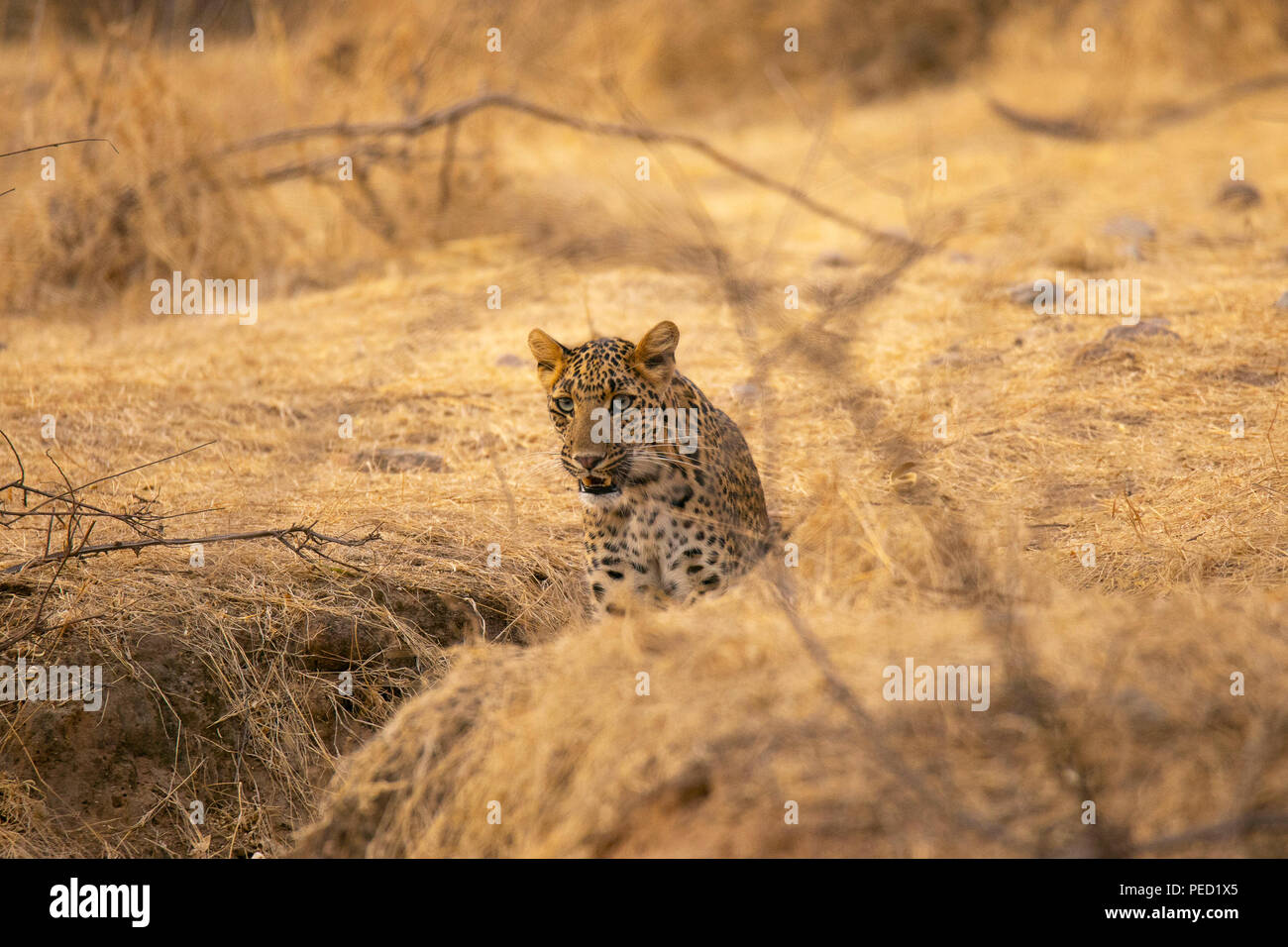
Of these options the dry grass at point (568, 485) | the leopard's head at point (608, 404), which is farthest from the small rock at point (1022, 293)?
the leopard's head at point (608, 404)

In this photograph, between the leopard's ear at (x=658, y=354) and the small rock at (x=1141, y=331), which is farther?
the small rock at (x=1141, y=331)

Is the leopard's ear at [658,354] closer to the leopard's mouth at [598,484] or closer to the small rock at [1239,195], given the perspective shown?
the leopard's mouth at [598,484]

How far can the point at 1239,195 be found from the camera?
509 inches

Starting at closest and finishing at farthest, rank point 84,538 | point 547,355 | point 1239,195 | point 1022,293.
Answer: point 84,538 → point 547,355 → point 1022,293 → point 1239,195

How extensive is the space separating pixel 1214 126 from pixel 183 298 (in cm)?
1144

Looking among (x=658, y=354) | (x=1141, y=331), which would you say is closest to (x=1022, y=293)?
(x=1141, y=331)

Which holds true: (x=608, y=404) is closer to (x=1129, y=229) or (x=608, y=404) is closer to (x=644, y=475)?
(x=644, y=475)

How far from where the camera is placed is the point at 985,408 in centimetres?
909

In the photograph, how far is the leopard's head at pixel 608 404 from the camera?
6059 millimetres

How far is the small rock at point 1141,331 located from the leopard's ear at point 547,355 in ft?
16.9

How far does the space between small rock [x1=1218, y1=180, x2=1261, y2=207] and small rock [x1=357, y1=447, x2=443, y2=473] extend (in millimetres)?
8540

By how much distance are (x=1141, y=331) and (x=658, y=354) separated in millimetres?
5247

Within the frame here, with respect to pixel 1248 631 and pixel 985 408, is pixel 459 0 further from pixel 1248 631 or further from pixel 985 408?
pixel 1248 631

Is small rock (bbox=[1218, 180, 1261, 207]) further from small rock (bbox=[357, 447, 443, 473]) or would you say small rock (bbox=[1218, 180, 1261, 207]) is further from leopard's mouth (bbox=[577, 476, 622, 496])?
leopard's mouth (bbox=[577, 476, 622, 496])
